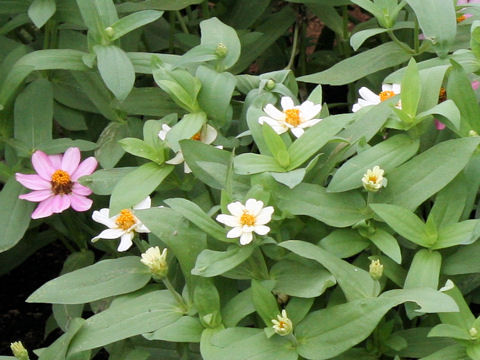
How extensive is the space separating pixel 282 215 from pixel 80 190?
0.48 metres

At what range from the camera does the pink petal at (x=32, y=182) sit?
1.61 metres

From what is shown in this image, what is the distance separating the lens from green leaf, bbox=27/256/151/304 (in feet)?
4.42

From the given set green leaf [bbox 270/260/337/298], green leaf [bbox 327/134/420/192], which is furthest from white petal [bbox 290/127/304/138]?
green leaf [bbox 270/260/337/298]

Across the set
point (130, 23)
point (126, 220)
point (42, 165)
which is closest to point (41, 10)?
point (130, 23)

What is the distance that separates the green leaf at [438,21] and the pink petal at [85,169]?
2.16 ft

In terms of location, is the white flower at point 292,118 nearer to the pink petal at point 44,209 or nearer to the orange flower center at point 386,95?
the orange flower center at point 386,95

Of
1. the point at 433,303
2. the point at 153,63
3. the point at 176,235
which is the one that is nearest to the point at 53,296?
the point at 176,235

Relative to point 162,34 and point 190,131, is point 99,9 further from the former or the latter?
point 162,34

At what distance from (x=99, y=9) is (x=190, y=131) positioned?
39 centimetres

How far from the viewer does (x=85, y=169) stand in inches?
64.2

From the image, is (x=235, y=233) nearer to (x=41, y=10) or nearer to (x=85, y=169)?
(x=85, y=169)

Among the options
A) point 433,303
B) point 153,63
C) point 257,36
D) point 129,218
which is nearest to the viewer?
point 433,303

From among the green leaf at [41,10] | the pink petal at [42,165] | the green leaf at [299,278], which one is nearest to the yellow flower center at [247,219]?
the green leaf at [299,278]

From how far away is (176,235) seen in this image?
1.30 m
